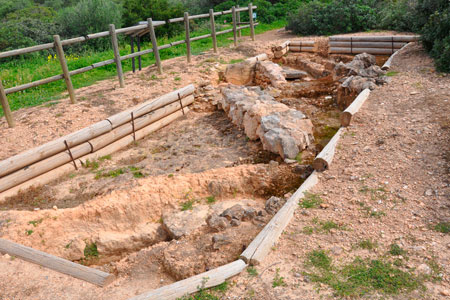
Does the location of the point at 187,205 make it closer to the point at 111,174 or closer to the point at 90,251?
the point at 90,251

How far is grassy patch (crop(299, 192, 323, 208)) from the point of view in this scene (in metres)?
5.09

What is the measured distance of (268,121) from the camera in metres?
7.54

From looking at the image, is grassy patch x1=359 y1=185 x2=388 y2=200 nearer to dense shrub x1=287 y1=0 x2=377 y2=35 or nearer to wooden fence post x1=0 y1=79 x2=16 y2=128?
wooden fence post x1=0 y1=79 x2=16 y2=128

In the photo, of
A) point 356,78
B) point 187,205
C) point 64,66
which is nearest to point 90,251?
point 187,205

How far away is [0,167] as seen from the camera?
619cm

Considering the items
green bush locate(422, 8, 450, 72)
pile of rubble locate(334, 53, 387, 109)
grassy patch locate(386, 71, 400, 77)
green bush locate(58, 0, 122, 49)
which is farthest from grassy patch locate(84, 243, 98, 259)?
green bush locate(58, 0, 122, 49)

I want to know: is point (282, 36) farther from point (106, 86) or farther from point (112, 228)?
point (112, 228)

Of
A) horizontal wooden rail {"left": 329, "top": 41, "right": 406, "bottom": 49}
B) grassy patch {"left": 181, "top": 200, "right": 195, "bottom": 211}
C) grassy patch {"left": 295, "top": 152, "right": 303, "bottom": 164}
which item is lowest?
grassy patch {"left": 181, "top": 200, "right": 195, "bottom": 211}

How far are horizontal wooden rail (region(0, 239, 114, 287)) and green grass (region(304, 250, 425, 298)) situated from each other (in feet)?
7.53

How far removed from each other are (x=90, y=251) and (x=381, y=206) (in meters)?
4.00

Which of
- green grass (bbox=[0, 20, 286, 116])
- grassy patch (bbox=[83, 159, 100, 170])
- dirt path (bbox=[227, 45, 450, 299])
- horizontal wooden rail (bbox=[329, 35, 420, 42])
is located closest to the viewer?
dirt path (bbox=[227, 45, 450, 299])

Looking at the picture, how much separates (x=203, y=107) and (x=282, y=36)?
25.0ft

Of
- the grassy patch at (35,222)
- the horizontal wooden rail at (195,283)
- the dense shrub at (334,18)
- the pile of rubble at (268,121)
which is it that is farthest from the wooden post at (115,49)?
the dense shrub at (334,18)

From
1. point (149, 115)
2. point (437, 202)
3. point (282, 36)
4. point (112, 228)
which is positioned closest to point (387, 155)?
point (437, 202)
